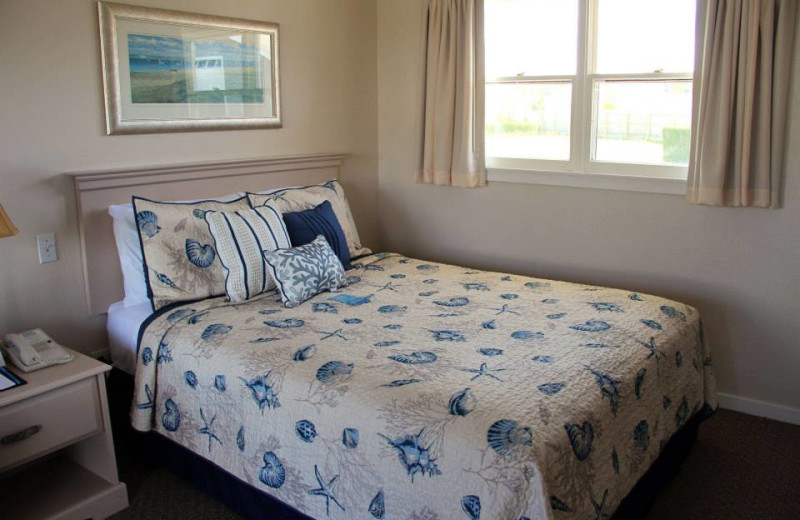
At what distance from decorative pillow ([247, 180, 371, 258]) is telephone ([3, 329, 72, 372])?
3.42 ft

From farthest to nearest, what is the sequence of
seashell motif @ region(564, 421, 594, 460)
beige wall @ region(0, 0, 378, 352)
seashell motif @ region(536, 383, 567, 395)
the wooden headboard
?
the wooden headboard
beige wall @ region(0, 0, 378, 352)
seashell motif @ region(536, 383, 567, 395)
seashell motif @ region(564, 421, 594, 460)

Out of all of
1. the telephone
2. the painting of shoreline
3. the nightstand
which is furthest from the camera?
the painting of shoreline

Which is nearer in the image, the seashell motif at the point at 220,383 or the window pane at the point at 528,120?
the seashell motif at the point at 220,383

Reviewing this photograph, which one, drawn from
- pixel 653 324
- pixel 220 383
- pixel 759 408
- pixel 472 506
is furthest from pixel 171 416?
pixel 759 408

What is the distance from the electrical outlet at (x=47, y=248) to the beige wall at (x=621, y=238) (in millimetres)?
1928

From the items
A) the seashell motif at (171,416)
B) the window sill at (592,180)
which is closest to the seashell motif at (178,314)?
the seashell motif at (171,416)

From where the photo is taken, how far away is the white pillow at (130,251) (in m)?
2.88

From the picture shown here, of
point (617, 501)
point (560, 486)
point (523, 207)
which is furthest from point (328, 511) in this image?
point (523, 207)

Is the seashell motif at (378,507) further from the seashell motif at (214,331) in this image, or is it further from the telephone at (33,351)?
the telephone at (33,351)

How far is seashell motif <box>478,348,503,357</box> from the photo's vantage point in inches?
91.1

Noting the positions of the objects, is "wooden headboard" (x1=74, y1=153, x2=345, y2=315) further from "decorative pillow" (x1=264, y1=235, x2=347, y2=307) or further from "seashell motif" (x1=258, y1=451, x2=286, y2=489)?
"seashell motif" (x1=258, y1=451, x2=286, y2=489)

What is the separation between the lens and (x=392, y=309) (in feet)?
9.24

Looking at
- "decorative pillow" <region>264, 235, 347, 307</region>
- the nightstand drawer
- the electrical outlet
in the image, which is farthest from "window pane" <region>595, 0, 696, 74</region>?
the nightstand drawer

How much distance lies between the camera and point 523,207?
3.70 metres
